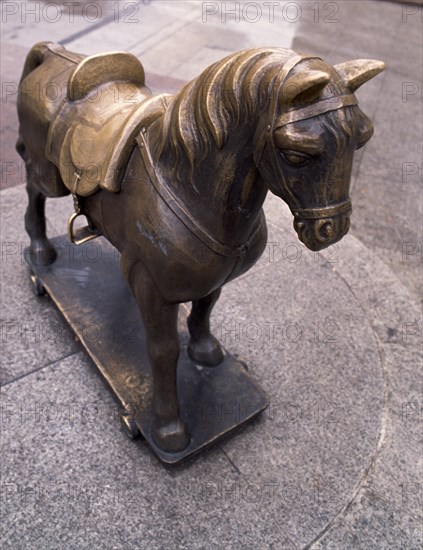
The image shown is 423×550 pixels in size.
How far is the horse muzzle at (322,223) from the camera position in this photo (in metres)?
1.29

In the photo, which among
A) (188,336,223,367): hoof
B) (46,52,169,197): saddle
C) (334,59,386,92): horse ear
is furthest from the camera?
(188,336,223,367): hoof

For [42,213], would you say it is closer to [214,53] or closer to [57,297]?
[57,297]

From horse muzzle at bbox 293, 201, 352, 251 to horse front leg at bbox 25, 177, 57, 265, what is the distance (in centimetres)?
181

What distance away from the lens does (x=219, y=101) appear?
4.39 feet

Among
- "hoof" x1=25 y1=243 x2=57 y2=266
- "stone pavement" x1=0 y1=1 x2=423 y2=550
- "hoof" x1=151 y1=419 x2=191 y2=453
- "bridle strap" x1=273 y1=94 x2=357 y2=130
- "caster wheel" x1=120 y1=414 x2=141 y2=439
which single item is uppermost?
"bridle strap" x1=273 y1=94 x2=357 y2=130

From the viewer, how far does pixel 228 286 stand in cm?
309

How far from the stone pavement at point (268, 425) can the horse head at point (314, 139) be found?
1.23 meters

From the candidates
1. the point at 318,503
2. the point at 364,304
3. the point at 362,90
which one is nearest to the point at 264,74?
the point at 318,503

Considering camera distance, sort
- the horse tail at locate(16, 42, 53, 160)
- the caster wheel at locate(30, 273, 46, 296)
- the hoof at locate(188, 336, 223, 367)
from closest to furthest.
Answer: the horse tail at locate(16, 42, 53, 160) → the hoof at locate(188, 336, 223, 367) → the caster wheel at locate(30, 273, 46, 296)

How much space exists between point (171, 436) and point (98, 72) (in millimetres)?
1433

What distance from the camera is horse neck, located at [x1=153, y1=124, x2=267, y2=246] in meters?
1.39

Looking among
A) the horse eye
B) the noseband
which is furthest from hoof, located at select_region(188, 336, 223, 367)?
the horse eye

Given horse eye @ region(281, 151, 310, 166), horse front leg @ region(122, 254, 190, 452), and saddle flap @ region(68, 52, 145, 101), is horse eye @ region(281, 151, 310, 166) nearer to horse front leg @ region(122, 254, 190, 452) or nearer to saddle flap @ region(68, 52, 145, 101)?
horse front leg @ region(122, 254, 190, 452)

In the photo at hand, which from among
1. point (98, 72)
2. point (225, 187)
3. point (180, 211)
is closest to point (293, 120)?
point (225, 187)
